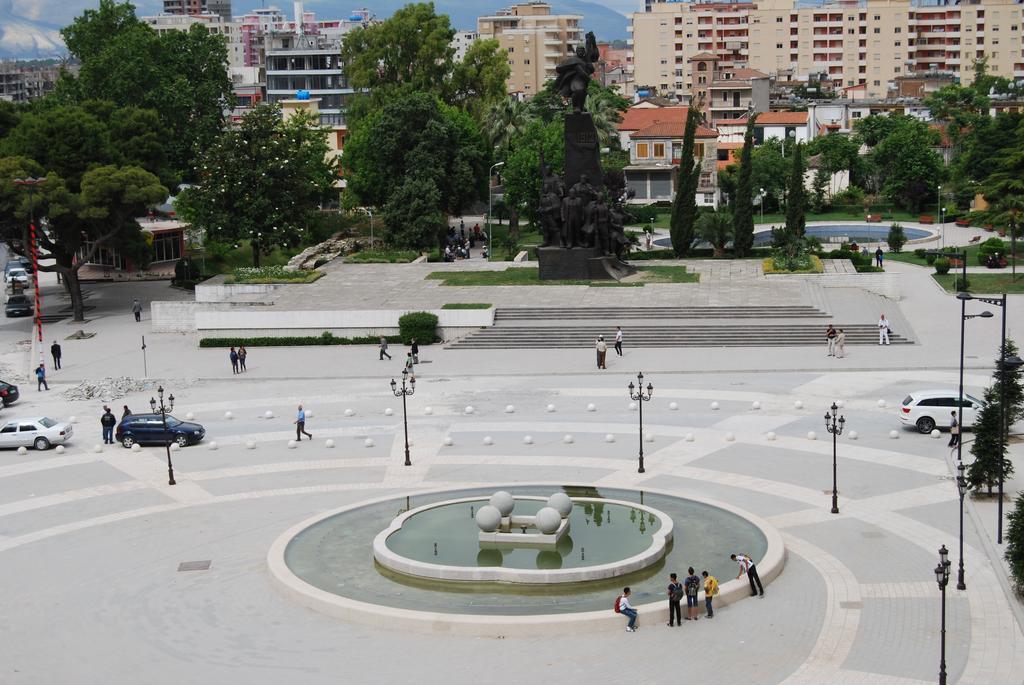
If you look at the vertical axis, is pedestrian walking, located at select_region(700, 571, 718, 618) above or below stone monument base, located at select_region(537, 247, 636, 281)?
below

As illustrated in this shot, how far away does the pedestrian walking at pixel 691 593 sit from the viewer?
83.8ft

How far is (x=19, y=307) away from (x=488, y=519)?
46237mm

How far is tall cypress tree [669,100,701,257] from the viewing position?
237 feet

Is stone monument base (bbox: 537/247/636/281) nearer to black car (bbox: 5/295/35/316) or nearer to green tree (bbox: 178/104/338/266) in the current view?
green tree (bbox: 178/104/338/266)

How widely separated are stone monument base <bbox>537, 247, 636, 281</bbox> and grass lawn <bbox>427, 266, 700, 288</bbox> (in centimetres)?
66

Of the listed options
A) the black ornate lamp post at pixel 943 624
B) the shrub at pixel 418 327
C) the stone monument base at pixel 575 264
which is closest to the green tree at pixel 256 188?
the stone monument base at pixel 575 264

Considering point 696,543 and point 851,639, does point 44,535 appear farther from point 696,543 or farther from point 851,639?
point 851,639

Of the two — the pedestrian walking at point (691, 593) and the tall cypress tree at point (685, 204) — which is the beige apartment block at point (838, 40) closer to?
the tall cypress tree at point (685, 204)

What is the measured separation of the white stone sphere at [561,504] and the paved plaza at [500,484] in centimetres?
368

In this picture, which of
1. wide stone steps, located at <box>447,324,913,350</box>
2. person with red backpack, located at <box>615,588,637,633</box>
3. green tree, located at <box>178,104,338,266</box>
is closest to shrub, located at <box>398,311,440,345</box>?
wide stone steps, located at <box>447,324,913,350</box>

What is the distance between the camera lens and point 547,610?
26.3 metres

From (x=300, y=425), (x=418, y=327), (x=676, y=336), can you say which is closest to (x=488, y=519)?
(x=300, y=425)

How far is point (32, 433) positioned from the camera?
41031mm

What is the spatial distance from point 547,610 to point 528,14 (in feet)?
546
